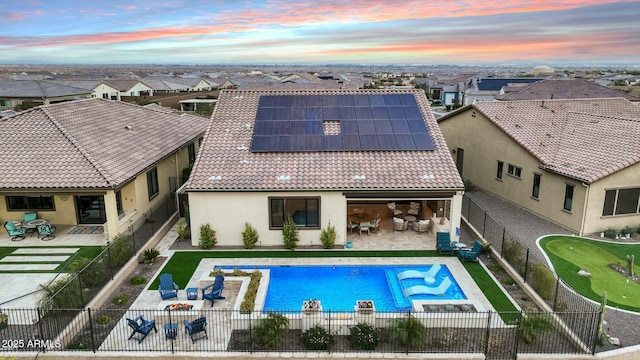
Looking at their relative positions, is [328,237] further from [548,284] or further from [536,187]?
[536,187]

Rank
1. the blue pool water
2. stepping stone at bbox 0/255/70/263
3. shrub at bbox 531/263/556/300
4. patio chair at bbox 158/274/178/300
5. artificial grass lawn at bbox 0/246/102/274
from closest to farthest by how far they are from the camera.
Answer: shrub at bbox 531/263/556/300, patio chair at bbox 158/274/178/300, the blue pool water, artificial grass lawn at bbox 0/246/102/274, stepping stone at bbox 0/255/70/263

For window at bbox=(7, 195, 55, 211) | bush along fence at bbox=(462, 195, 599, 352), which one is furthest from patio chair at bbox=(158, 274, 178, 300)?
bush along fence at bbox=(462, 195, 599, 352)

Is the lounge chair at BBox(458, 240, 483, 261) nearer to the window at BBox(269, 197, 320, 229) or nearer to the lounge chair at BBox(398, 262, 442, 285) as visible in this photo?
the lounge chair at BBox(398, 262, 442, 285)

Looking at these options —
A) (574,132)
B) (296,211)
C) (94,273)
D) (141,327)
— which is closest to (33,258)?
(94,273)

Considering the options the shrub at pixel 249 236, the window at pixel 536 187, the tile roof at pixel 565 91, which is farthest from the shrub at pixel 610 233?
the tile roof at pixel 565 91

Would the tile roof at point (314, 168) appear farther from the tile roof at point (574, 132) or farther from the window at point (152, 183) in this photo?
the tile roof at point (574, 132)
